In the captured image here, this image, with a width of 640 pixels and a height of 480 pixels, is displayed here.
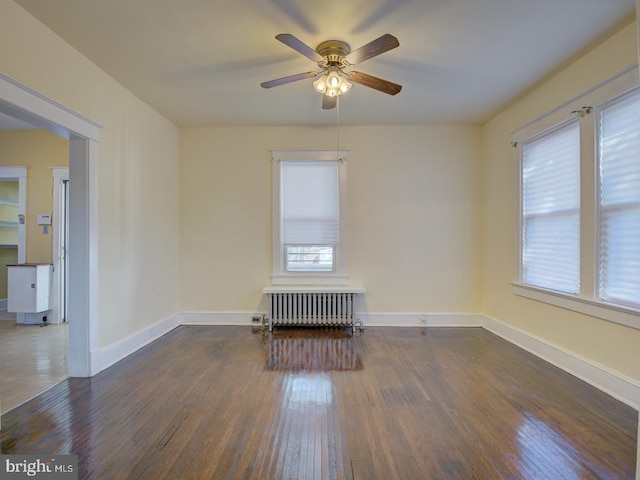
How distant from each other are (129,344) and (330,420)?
248 centimetres

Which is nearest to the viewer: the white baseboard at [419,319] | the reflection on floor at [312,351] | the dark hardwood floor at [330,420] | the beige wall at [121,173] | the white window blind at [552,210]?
the dark hardwood floor at [330,420]

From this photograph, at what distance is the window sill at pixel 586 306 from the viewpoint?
236cm

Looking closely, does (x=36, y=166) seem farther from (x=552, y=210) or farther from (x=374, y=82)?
(x=552, y=210)

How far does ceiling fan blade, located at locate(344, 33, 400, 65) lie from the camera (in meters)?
2.05

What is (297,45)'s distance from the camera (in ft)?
7.07

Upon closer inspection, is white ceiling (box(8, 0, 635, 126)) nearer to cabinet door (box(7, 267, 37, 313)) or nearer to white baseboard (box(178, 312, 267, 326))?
white baseboard (box(178, 312, 267, 326))

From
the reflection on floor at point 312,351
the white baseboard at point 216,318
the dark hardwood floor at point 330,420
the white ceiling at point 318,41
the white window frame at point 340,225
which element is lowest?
the reflection on floor at point 312,351

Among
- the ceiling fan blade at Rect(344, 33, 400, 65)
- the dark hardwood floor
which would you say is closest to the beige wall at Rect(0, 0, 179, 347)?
the dark hardwood floor

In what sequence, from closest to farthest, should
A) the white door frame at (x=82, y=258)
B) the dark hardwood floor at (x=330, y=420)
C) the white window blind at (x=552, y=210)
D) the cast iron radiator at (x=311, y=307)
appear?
the dark hardwood floor at (x=330, y=420) → the white door frame at (x=82, y=258) → the white window blind at (x=552, y=210) → the cast iron radiator at (x=311, y=307)

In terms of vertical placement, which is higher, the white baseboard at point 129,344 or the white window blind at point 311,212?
the white window blind at point 311,212

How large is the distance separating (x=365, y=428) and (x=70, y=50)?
→ 3748 millimetres

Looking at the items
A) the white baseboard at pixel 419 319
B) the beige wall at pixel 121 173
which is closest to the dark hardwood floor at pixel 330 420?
the beige wall at pixel 121 173

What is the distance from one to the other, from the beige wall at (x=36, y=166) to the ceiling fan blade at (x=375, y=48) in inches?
190

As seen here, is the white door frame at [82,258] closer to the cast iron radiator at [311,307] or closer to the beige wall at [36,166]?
the cast iron radiator at [311,307]
